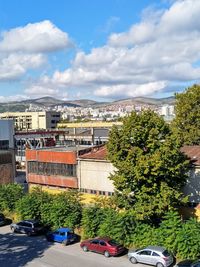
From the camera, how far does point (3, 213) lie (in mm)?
45250

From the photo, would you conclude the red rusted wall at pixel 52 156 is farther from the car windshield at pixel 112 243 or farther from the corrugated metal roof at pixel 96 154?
the car windshield at pixel 112 243

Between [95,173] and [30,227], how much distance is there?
8050mm

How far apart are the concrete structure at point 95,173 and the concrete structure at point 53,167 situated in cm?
96

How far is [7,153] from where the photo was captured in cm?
6419

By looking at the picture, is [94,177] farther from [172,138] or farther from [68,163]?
Answer: [172,138]

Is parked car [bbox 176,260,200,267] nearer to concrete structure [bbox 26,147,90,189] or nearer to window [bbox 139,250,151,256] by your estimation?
window [bbox 139,250,151,256]

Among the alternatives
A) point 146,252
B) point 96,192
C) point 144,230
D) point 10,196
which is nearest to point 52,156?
point 10,196

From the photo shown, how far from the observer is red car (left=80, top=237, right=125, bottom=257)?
3091cm

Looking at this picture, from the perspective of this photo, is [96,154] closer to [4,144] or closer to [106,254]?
[106,254]

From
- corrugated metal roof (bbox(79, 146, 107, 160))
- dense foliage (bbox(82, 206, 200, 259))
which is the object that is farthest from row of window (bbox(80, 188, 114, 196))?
dense foliage (bbox(82, 206, 200, 259))

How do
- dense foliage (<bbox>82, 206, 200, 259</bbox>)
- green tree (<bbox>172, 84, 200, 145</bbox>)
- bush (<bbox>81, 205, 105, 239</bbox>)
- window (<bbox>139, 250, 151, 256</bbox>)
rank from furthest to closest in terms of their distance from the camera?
green tree (<bbox>172, 84, 200, 145</bbox>) < bush (<bbox>81, 205, 105, 239</bbox>) < window (<bbox>139, 250, 151, 256</bbox>) < dense foliage (<bbox>82, 206, 200, 259</bbox>)

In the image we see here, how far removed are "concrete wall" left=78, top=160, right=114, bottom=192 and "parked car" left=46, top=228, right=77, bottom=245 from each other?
6.20 metres

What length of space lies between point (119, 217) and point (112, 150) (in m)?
5.37

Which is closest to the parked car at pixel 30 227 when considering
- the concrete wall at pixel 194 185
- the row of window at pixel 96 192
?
the row of window at pixel 96 192
